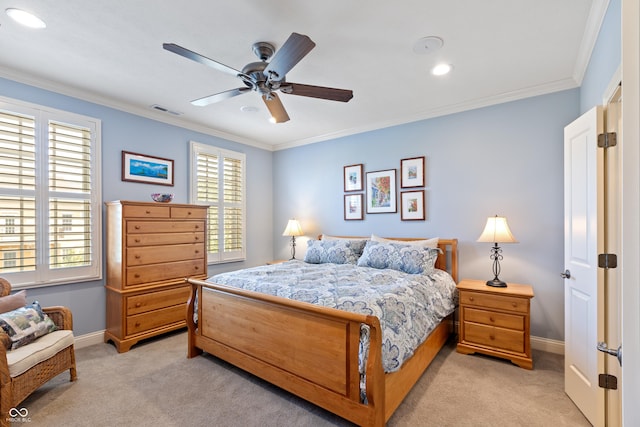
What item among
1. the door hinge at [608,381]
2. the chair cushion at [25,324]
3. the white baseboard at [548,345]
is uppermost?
the chair cushion at [25,324]

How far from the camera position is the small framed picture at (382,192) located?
4.13m

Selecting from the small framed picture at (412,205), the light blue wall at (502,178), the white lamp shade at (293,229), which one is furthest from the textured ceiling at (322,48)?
the white lamp shade at (293,229)

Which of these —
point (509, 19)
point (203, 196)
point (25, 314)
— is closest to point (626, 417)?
point (509, 19)

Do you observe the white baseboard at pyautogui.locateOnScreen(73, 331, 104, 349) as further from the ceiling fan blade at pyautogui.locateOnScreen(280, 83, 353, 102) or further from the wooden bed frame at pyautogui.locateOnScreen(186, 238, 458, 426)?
the ceiling fan blade at pyautogui.locateOnScreen(280, 83, 353, 102)

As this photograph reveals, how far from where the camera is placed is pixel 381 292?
2.34m

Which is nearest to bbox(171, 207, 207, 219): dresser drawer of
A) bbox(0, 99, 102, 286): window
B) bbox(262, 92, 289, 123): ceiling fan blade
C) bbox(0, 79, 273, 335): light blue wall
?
bbox(0, 79, 273, 335): light blue wall

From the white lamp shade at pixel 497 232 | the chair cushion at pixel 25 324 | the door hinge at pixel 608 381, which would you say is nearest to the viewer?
the door hinge at pixel 608 381

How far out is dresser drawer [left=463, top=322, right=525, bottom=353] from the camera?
8.98 feet

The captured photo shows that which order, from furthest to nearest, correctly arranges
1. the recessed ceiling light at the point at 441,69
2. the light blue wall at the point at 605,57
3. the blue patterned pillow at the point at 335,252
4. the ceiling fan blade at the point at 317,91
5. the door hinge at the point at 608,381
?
the blue patterned pillow at the point at 335,252
the recessed ceiling light at the point at 441,69
the ceiling fan blade at the point at 317,91
the door hinge at the point at 608,381
the light blue wall at the point at 605,57

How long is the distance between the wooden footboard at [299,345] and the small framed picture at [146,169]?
1.76 meters

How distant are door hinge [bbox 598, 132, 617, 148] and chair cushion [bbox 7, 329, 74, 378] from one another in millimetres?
4129

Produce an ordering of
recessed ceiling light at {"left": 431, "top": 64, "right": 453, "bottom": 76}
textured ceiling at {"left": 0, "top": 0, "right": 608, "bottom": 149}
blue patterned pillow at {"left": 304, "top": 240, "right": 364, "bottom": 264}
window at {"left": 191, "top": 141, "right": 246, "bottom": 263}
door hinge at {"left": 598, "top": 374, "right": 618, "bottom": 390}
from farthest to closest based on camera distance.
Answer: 1. window at {"left": 191, "top": 141, "right": 246, "bottom": 263}
2. blue patterned pillow at {"left": 304, "top": 240, "right": 364, "bottom": 264}
3. recessed ceiling light at {"left": 431, "top": 64, "right": 453, "bottom": 76}
4. textured ceiling at {"left": 0, "top": 0, "right": 608, "bottom": 149}
5. door hinge at {"left": 598, "top": 374, "right": 618, "bottom": 390}

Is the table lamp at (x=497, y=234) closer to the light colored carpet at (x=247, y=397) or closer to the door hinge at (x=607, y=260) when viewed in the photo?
the light colored carpet at (x=247, y=397)

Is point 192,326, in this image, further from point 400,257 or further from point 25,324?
point 400,257
